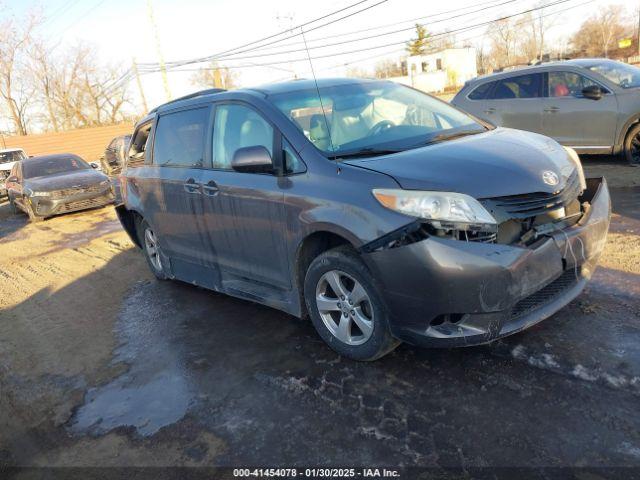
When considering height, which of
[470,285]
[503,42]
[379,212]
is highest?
[503,42]

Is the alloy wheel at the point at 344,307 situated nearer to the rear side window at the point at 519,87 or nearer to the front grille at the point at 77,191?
the rear side window at the point at 519,87

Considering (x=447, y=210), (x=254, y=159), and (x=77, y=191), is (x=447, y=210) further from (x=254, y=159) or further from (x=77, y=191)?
(x=77, y=191)

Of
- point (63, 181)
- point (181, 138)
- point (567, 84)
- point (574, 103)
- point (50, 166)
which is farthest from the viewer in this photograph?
point (50, 166)

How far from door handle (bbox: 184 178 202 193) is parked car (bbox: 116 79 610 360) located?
0.06 feet

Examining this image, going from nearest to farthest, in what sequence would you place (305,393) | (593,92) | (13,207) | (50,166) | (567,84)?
(305,393), (593,92), (567,84), (50,166), (13,207)

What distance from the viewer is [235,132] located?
4148 mm

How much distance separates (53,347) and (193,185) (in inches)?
73.9

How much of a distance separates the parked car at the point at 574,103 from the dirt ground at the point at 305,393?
417 centimetres

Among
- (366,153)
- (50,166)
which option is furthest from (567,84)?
(50,166)

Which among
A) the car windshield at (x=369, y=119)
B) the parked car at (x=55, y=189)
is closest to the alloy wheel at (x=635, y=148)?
the car windshield at (x=369, y=119)

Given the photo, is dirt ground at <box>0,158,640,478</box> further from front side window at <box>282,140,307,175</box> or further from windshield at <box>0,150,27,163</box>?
windshield at <box>0,150,27,163</box>

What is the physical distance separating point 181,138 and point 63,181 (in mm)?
8794

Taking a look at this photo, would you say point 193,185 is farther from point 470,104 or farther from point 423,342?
point 470,104

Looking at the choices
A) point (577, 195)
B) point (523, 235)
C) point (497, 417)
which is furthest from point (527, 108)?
point (497, 417)
